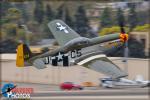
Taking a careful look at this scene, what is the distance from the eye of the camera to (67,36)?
12.3m

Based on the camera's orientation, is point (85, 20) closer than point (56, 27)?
No

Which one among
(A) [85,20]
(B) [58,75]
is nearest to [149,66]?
(B) [58,75]

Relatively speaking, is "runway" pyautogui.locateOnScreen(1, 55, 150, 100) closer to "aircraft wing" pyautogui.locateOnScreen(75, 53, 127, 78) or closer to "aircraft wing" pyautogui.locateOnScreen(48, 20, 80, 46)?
"aircraft wing" pyautogui.locateOnScreen(48, 20, 80, 46)

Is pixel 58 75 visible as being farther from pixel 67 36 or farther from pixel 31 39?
pixel 67 36

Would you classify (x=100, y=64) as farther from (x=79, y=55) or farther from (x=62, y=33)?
(x=62, y=33)

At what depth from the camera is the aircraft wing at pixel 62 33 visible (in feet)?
39.4

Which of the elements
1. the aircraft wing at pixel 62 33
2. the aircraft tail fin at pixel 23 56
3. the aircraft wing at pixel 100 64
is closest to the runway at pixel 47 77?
the aircraft wing at pixel 62 33

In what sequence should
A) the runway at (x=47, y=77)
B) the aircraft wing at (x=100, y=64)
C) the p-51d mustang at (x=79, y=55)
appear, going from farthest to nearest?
the runway at (x=47, y=77)
the aircraft wing at (x=100, y=64)
the p-51d mustang at (x=79, y=55)

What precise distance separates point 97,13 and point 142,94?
1023 inches

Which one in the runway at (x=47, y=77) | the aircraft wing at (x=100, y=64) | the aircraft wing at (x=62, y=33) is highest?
the aircraft wing at (x=62, y=33)

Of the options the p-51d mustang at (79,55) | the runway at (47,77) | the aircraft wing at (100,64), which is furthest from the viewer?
the runway at (47,77)

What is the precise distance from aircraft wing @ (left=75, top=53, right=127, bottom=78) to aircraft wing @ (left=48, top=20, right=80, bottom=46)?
0.83 meters

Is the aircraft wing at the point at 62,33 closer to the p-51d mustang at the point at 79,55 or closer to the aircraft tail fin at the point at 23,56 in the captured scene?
the p-51d mustang at the point at 79,55

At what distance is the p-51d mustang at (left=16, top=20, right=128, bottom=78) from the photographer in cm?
1019
